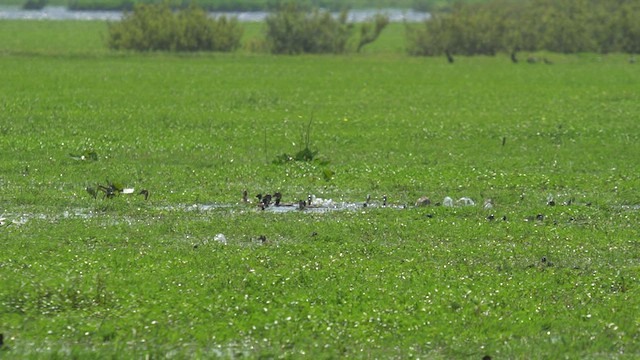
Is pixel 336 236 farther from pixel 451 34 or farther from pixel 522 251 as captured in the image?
pixel 451 34

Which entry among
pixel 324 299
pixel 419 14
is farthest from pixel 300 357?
pixel 419 14

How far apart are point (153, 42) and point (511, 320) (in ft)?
164

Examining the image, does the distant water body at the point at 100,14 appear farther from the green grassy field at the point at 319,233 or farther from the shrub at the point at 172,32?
the green grassy field at the point at 319,233

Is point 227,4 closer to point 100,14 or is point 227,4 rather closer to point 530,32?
point 100,14

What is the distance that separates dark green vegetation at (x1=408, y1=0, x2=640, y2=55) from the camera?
63.6m

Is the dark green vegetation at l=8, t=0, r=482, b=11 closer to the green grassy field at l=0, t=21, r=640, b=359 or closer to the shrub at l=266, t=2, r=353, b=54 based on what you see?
the shrub at l=266, t=2, r=353, b=54

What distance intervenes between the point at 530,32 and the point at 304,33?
12663 mm

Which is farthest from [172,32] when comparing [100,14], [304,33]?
[100,14]

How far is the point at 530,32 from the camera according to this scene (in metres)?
66.2

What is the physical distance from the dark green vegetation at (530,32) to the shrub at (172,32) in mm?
10152

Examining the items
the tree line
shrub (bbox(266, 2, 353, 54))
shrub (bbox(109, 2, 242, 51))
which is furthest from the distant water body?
shrub (bbox(109, 2, 242, 51))

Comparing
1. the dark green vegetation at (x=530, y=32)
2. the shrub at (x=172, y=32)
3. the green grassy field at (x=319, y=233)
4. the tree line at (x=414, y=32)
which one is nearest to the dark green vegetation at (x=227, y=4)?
the dark green vegetation at (x=530, y=32)

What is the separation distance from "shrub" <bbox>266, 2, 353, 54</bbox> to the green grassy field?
30324 mm

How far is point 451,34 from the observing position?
209 feet
